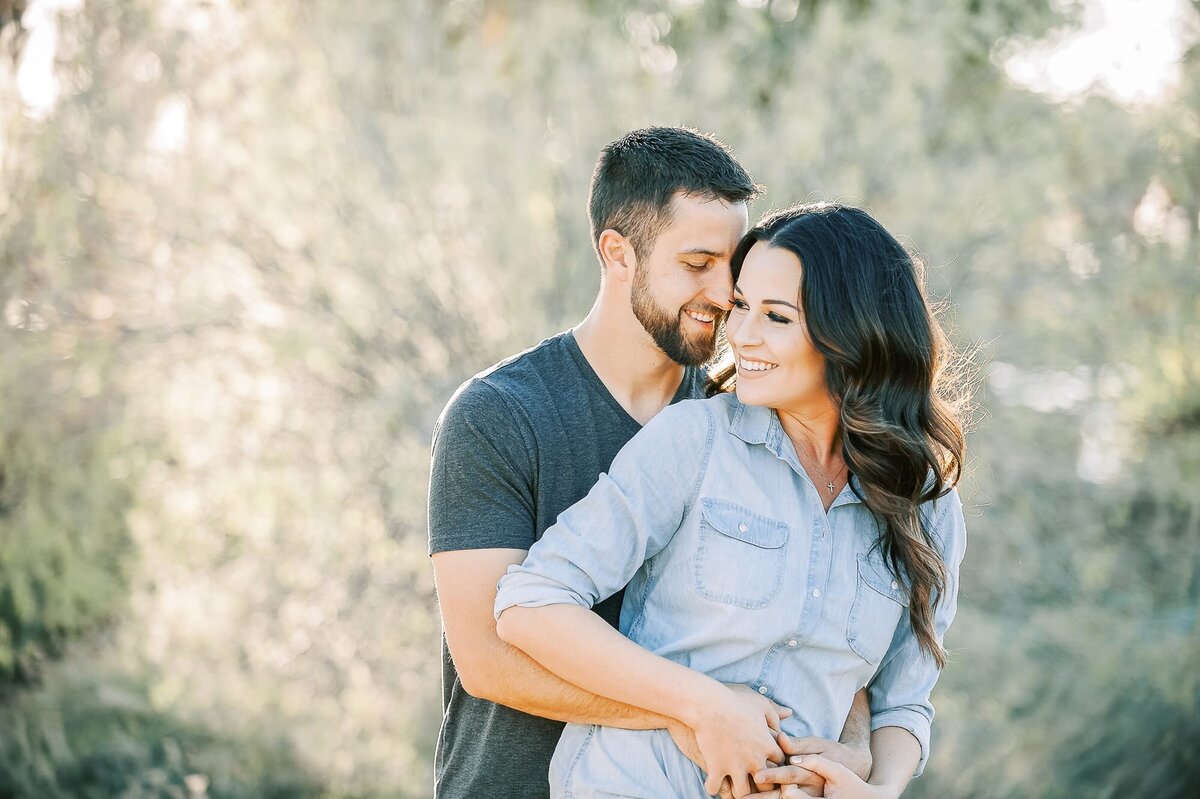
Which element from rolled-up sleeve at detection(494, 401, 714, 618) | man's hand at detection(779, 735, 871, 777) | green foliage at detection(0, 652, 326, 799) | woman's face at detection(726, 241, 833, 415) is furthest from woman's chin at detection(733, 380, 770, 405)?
green foliage at detection(0, 652, 326, 799)

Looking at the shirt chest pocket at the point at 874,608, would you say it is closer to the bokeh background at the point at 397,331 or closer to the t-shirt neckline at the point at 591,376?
the t-shirt neckline at the point at 591,376

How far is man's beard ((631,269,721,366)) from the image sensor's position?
217 cm

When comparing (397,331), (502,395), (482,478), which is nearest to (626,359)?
(502,395)

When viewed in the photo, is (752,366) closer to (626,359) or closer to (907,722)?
(626,359)

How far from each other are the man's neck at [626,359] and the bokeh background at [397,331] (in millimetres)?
2992

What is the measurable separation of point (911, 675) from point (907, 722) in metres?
0.08

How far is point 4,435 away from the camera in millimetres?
5285

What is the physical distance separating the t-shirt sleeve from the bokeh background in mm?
3168

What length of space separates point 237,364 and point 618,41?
231 cm

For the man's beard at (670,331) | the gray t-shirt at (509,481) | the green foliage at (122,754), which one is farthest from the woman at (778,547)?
the green foliage at (122,754)

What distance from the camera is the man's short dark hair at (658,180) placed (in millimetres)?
2225

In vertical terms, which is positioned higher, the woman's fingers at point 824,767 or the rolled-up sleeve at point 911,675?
the rolled-up sleeve at point 911,675

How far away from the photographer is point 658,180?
225 cm

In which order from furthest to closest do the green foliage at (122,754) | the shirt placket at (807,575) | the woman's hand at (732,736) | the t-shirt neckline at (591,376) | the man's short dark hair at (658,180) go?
the green foliage at (122,754), the man's short dark hair at (658,180), the t-shirt neckline at (591,376), the shirt placket at (807,575), the woman's hand at (732,736)
